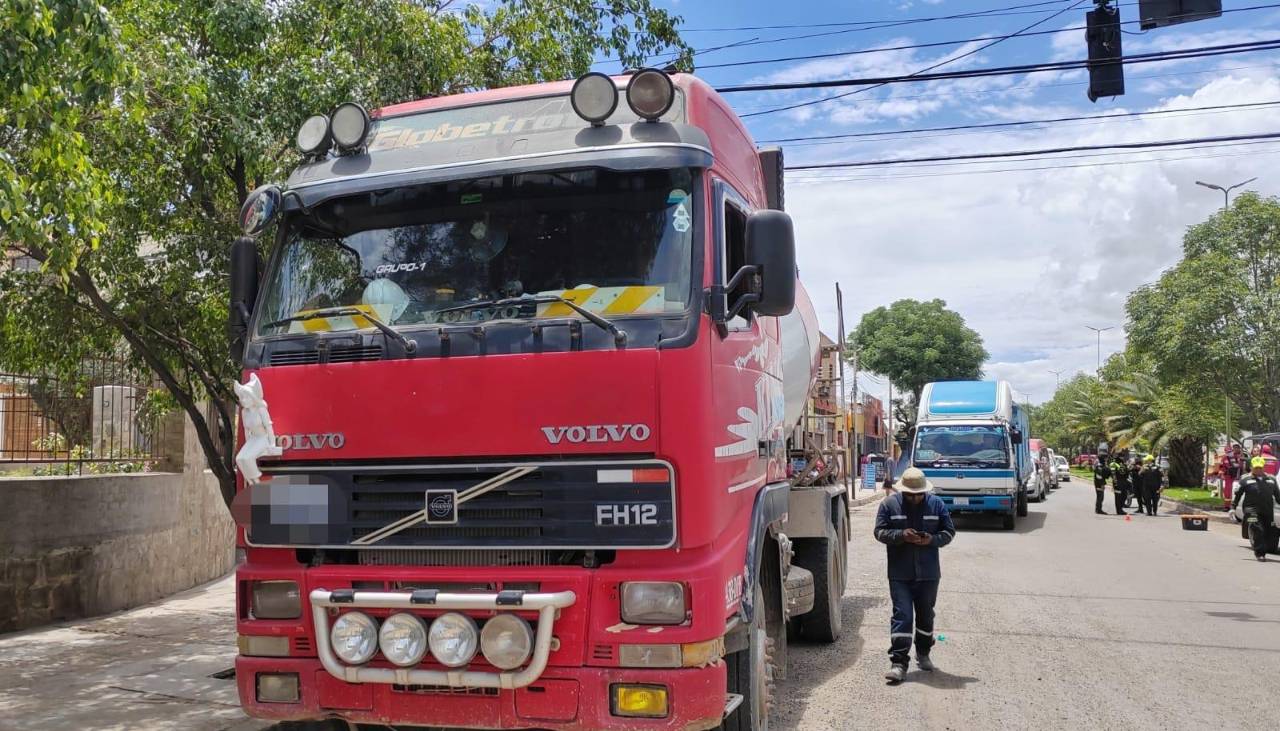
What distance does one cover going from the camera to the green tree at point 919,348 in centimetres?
5447

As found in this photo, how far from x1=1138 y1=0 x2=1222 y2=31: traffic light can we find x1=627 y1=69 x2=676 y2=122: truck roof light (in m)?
6.79

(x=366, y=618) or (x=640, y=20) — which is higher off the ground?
(x=640, y=20)

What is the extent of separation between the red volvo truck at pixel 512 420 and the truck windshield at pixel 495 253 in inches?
0.5

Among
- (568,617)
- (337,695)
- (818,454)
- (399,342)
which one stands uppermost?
(399,342)

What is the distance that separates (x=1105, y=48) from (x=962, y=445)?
415 inches

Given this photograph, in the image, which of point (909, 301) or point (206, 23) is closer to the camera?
point (206, 23)

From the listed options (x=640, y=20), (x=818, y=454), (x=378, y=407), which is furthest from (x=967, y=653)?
(x=640, y=20)

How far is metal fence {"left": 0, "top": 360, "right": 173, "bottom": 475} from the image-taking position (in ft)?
30.5

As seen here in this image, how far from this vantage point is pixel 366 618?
13.3ft

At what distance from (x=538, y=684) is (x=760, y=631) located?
141 cm

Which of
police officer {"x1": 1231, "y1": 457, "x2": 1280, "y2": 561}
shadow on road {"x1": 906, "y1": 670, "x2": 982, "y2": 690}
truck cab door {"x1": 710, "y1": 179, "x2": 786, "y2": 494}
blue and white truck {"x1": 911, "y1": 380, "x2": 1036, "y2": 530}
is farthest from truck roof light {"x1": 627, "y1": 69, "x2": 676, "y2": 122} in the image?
blue and white truck {"x1": 911, "y1": 380, "x2": 1036, "y2": 530}

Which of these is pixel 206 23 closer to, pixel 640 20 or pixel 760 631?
pixel 640 20

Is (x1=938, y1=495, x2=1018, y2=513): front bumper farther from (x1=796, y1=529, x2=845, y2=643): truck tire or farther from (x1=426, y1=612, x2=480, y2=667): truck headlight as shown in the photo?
(x1=426, y1=612, x2=480, y2=667): truck headlight

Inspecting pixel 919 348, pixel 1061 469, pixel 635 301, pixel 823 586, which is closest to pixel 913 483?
pixel 823 586
